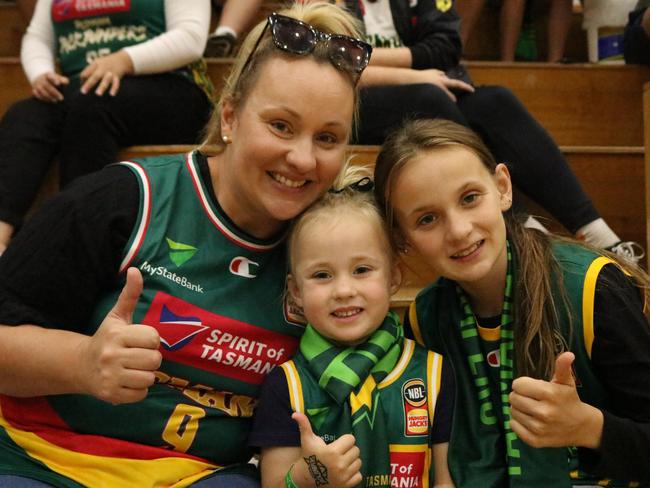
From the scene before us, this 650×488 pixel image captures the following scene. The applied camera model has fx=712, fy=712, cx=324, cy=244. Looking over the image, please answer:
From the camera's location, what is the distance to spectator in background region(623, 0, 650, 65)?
2.13m

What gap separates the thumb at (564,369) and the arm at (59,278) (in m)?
0.59

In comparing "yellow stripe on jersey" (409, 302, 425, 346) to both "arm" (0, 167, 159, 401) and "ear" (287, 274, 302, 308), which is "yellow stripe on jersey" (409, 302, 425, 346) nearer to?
"ear" (287, 274, 302, 308)

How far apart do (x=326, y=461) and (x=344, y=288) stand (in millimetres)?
252

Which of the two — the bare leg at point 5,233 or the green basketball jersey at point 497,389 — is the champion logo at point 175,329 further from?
the bare leg at point 5,233

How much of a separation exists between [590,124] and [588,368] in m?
1.41

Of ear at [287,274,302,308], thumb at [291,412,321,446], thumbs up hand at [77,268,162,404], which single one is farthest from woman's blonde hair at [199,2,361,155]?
thumb at [291,412,321,446]

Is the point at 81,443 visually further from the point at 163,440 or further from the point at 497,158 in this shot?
the point at 497,158

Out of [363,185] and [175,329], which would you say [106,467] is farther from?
[363,185]

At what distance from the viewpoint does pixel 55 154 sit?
1.80m

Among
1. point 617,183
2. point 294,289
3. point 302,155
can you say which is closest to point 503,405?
point 294,289

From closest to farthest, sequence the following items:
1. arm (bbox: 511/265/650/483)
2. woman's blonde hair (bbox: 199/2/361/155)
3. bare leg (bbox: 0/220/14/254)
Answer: arm (bbox: 511/265/650/483)
woman's blonde hair (bbox: 199/2/361/155)
bare leg (bbox: 0/220/14/254)

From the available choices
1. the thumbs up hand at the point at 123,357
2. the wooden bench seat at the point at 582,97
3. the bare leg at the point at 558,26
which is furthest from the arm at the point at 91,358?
the bare leg at the point at 558,26

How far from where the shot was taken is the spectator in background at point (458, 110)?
1.71 metres

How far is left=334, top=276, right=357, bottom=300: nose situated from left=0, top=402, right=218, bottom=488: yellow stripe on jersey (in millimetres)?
318
